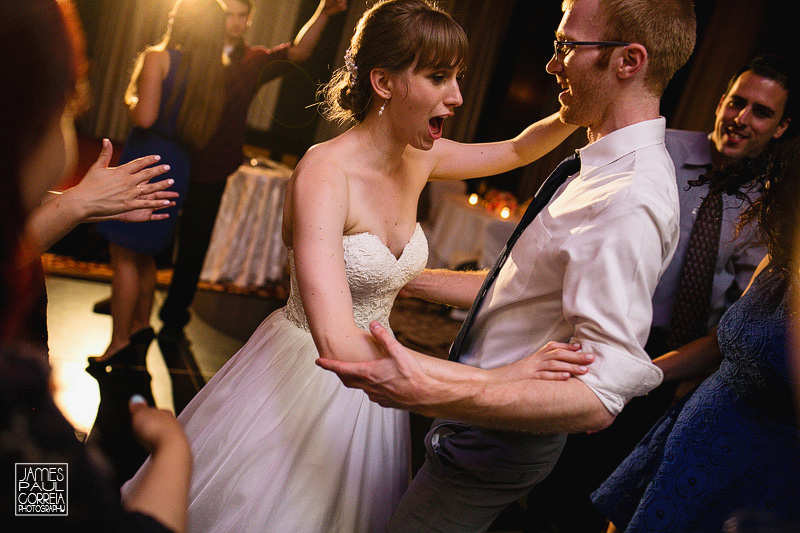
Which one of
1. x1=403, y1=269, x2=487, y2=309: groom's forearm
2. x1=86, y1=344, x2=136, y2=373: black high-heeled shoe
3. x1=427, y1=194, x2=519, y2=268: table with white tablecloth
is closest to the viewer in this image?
x1=403, y1=269, x2=487, y2=309: groom's forearm

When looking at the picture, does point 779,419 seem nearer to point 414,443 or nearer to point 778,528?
point 778,528

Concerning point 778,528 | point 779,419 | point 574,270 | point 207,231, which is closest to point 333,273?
point 574,270

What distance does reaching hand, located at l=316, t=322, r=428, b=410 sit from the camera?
1050 mm

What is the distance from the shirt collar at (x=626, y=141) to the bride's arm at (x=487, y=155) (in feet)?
1.68

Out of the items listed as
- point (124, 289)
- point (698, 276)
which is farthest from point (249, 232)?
point (698, 276)

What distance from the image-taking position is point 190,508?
1396 mm

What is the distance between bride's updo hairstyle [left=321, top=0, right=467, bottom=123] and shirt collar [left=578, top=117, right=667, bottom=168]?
45 centimetres

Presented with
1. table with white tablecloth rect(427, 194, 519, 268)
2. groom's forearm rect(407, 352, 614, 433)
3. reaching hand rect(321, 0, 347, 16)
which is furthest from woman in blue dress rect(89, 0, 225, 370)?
groom's forearm rect(407, 352, 614, 433)

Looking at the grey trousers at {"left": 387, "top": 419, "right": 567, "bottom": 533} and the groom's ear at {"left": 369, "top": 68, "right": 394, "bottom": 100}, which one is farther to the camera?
the groom's ear at {"left": 369, "top": 68, "right": 394, "bottom": 100}

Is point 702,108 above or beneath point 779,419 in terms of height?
above

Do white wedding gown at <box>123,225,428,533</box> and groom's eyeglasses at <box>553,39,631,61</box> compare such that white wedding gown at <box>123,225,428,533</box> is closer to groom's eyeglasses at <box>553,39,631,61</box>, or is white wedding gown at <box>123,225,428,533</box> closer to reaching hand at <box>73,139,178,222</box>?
reaching hand at <box>73,139,178,222</box>

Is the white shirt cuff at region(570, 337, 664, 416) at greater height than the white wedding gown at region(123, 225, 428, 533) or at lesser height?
greater

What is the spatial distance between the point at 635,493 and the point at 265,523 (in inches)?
43.1

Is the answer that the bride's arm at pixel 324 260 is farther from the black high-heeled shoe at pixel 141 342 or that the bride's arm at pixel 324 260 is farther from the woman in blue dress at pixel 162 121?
the black high-heeled shoe at pixel 141 342
